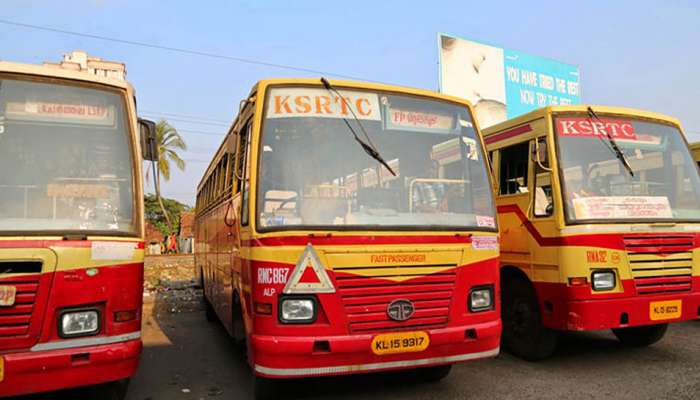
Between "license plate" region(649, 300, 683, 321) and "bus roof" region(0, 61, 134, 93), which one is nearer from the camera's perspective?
"bus roof" region(0, 61, 134, 93)

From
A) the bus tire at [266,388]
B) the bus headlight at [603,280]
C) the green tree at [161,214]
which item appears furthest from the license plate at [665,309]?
the green tree at [161,214]

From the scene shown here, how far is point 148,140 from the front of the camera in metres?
4.71

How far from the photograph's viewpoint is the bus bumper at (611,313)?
17.2 ft

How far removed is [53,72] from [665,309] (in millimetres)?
A: 6074

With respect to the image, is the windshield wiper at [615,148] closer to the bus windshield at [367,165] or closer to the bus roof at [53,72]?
the bus windshield at [367,165]

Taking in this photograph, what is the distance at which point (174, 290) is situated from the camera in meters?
13.7

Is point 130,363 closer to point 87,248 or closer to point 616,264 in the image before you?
point 87,248

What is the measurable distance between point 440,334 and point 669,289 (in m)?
2.87

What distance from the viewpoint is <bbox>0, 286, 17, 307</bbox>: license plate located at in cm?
363

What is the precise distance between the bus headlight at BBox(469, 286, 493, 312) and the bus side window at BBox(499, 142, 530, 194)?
2.04m

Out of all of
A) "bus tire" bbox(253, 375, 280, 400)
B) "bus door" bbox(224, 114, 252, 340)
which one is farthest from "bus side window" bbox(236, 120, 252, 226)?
"bus tire" bbox(253, 375, 280, 400)

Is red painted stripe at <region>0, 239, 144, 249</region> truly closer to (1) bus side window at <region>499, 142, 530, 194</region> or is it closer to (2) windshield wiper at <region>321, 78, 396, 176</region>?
(2) windshield wiper at <region>321, 78, 396, 176</region>

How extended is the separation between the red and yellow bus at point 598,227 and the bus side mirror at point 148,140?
385 cm

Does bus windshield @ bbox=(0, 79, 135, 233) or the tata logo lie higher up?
bus windshield @ bbox=(0, 79, 135, 233)
